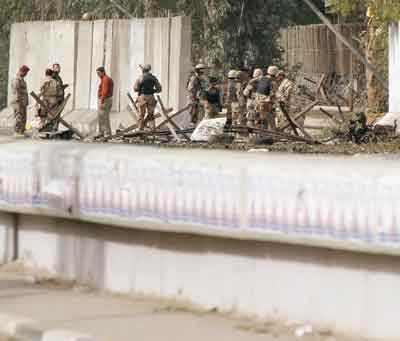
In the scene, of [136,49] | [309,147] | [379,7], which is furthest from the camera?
[136,49]

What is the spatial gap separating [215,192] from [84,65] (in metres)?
24.3

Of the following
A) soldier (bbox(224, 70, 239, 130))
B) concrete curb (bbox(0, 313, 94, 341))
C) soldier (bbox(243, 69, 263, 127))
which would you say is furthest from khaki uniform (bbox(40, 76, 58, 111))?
concrete curb (bbox(0, 313, 94, 341))

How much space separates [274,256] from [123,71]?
23208 mm

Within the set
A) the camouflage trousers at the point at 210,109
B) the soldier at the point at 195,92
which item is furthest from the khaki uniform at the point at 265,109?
the soldier at the point at 195,92

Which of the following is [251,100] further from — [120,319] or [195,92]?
[120,319]

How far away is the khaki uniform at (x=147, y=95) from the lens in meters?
25.6

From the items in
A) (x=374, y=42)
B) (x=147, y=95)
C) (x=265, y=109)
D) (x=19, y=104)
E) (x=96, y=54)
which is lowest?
(x=19, y=104)

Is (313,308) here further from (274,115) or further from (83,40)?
(83,40)

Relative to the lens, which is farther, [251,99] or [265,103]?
[251,99]

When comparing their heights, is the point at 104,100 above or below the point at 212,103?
below

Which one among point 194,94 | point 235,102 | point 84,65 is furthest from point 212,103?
point 84,65

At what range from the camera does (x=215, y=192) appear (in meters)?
9.33

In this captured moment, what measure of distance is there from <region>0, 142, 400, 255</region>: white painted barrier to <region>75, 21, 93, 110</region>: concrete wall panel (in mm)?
21824

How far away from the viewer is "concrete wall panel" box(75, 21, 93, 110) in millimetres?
33125
